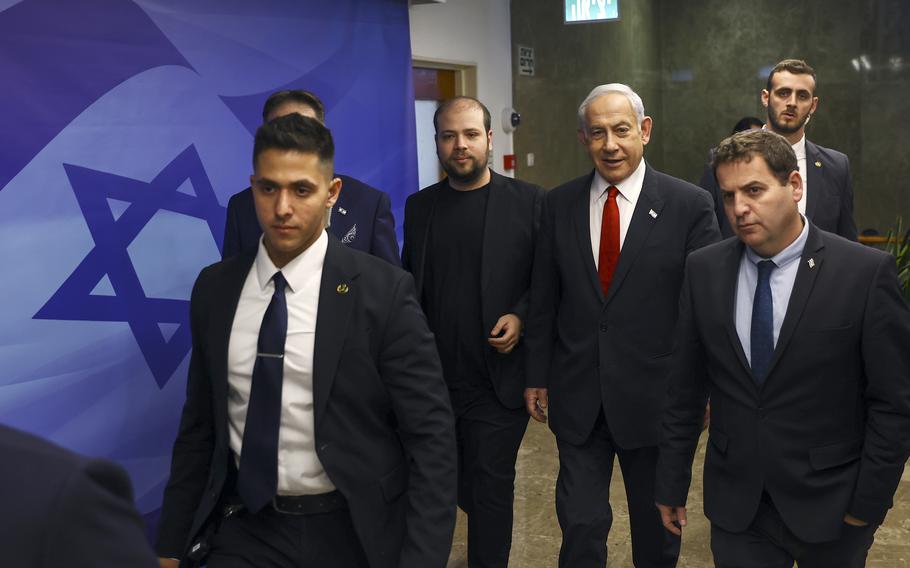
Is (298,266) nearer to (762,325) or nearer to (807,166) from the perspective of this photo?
(762,325)

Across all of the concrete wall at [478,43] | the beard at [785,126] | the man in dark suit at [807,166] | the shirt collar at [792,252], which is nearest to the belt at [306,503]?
the shirt collar at [792,252]

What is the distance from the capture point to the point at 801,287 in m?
2.48

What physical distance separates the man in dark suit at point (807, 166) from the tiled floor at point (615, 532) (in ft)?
4.13

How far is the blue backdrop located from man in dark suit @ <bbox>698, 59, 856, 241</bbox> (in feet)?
6.72

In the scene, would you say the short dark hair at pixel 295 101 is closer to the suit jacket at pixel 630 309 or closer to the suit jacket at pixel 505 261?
the suit jacket at pixel 505 261

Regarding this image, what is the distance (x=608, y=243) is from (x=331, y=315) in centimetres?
137

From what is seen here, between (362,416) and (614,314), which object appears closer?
(362,416)

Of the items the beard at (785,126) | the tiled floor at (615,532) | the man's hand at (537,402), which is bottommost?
the tiled floor at (615,532)

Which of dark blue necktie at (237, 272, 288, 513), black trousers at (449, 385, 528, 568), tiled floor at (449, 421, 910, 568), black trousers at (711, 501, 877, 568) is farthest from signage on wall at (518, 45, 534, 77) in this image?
dark blue necktie at (237, 272, 288, 513)

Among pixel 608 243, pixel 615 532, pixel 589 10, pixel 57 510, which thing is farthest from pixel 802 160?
pixel 589 10

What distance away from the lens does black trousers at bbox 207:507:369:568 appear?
227cm

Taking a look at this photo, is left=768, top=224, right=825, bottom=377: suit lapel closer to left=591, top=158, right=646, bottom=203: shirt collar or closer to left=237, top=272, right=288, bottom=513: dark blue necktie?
left=591, top=158, right=646, bottom=203: shirt collar

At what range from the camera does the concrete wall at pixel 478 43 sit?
685 cm

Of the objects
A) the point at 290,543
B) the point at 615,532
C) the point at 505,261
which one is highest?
the point at 505,261
